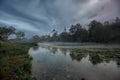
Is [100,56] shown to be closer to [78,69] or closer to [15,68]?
[78,69]

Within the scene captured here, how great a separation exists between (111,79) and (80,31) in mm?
103282

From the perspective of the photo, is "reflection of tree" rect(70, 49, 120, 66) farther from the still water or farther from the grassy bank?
the grassy bank

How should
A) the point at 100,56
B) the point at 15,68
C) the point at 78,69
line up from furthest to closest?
the point at 100,56 < the point at 78,69 < the point at 15,68

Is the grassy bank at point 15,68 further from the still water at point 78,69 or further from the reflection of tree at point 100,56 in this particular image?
the reflection of tree at point 100,56

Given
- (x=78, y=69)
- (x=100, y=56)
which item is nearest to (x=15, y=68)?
(x=78, y=69)

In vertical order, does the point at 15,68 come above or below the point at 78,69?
above

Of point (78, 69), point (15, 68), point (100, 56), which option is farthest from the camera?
point (100, 56)

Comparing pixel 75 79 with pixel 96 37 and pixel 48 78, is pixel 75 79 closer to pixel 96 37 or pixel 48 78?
pixel 48 78

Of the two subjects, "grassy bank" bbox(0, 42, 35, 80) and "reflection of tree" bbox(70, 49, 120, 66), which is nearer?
"grassy bank" bbox(0, 42, 35, 80)

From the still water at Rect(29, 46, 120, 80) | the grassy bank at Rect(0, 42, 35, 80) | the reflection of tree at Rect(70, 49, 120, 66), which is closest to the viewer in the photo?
the grassy bank at Rect(0, 42, 35, 80)

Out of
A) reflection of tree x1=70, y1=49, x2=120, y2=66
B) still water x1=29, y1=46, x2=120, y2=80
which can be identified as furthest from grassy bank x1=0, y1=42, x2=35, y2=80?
reflection of tree x1=70, y1=49, x2=120, y2=66

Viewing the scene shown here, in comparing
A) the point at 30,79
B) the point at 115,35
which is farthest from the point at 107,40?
the point at 30,79

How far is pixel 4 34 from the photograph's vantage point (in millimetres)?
68875

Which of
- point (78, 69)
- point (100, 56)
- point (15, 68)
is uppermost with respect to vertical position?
point (15, 68)
